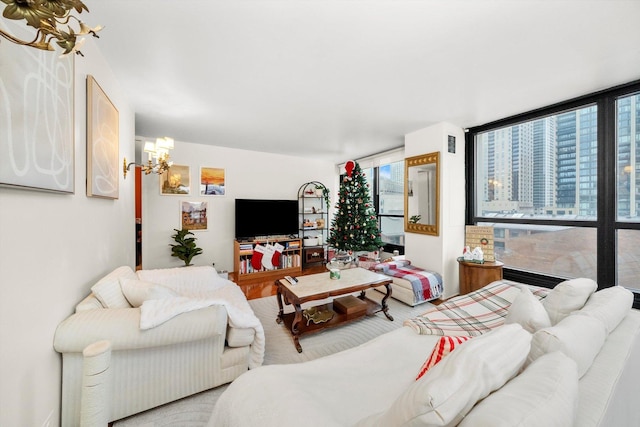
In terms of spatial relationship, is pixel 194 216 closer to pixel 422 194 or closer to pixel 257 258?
pixel 257 258

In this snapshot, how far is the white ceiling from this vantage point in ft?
4.77

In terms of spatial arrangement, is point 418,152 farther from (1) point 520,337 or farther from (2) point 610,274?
(1) point 520,337

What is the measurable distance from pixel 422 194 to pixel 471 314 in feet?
7.28

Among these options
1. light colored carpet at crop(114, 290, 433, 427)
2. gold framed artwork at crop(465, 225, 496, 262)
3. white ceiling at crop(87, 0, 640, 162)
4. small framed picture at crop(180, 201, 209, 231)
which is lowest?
light colored carpet at crop(114, 290, 433, 427)

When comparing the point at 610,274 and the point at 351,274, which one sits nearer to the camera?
the point at 610,274

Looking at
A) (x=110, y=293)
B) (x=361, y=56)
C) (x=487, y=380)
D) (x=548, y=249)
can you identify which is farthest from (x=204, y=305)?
(x=548, y=249)

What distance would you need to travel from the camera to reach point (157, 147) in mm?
2594

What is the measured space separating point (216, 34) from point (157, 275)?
2294 millimetres

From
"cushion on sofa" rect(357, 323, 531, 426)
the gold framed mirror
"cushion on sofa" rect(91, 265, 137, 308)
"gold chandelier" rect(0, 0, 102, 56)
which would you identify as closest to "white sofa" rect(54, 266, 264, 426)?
"cushion on sofa" rect(91, 265, 137, 308)

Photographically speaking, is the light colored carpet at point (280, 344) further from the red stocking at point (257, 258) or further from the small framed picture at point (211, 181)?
the small framed picture at point (211, 181)

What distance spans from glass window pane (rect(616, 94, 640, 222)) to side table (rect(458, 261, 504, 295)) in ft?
3.99

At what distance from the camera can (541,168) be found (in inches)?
116

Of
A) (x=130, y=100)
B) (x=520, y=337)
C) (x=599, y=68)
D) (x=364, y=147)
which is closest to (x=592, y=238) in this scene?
(x=599, y=68)

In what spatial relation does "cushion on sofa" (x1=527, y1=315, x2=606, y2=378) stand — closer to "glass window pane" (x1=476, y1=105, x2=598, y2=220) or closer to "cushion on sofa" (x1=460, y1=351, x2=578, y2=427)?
"cushion on sofa" (x1=460, y1=351, x2=578, y2=427)
